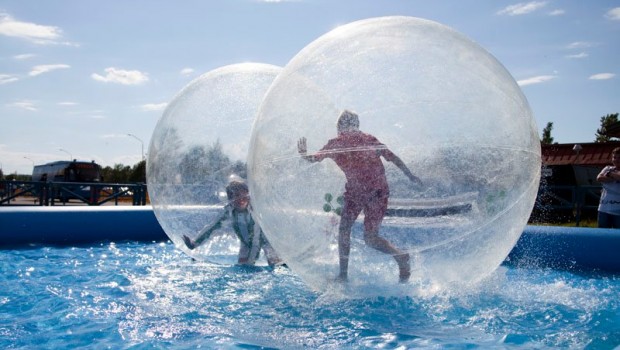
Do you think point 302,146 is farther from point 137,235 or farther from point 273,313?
point 137,235

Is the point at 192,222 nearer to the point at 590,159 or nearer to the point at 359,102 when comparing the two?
the point at 359,102

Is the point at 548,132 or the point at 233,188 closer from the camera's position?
the point at 233,188

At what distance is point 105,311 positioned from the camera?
376 cm

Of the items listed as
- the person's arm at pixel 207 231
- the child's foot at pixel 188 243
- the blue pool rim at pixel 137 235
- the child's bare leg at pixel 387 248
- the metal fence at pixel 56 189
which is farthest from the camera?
the metal fence at pixel 56 189

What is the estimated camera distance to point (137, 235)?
787 centimetres

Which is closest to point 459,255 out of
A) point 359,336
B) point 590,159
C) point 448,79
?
point 359,336

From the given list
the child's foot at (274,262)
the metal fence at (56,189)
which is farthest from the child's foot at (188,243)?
the metal fence at (56,189)

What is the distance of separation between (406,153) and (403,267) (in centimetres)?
74

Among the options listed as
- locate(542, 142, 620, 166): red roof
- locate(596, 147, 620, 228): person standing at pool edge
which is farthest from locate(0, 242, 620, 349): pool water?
locate(542, 142, 620, 166): red roof

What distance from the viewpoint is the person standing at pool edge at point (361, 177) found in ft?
11.0

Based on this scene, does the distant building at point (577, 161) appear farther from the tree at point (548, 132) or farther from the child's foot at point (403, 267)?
the tree at point (548, 132)

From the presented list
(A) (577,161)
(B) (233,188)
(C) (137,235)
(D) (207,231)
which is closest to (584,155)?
(A) (577,161)

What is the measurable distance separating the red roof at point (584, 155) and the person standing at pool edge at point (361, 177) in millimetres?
13641

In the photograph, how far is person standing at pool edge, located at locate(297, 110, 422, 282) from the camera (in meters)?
3.35
